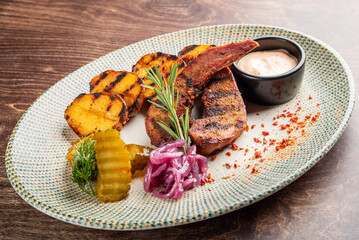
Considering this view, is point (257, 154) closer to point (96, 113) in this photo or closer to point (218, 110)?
point (218, 110)

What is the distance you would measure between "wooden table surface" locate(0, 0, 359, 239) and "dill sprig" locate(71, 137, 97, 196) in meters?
0.30

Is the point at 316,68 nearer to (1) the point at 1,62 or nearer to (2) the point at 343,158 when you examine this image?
(2) the point at 343,158

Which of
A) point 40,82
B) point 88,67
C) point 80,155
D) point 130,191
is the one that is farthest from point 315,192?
point 40,82

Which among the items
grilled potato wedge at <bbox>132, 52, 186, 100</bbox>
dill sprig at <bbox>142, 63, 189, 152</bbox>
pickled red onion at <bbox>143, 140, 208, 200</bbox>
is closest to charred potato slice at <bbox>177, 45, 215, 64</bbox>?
grilled potato wedge at <bbox>132, 52, 186, 100</bbox>

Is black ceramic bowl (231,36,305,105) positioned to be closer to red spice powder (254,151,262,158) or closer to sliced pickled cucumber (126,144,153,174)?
red spice powder (254,151,262,158)

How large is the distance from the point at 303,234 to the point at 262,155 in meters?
0.69

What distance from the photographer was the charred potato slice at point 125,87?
10.9 feet

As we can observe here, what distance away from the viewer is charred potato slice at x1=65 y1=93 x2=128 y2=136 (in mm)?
3129

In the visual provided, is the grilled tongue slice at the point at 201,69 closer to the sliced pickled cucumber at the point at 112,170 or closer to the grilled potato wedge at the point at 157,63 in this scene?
the grilled potato wedge at the point at 157,63

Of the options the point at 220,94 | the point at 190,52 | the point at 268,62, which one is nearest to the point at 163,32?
the point at 190,52

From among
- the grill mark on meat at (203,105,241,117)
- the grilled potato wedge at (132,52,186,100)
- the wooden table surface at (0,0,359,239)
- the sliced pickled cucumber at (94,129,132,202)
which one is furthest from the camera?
the grilled potato wedge at (132,52,186,100)

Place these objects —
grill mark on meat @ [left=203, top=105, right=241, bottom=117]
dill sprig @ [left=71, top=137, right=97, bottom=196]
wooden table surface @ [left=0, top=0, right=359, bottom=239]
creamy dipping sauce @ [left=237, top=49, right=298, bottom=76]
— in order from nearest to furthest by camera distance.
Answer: wooden table surface @ [left=0, top=0, right=359, bottom=239]
dill sprig @ [left=71, top=137, right=97, bottom=196]
grill mark on meat @ [left=203, top=105, right=241, bottom=117]
creamy dipping sauce @ [left=237, top=49, right=298, bottom=76]

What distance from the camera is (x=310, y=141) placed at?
2.83 metres

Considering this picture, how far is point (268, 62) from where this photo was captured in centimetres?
334
